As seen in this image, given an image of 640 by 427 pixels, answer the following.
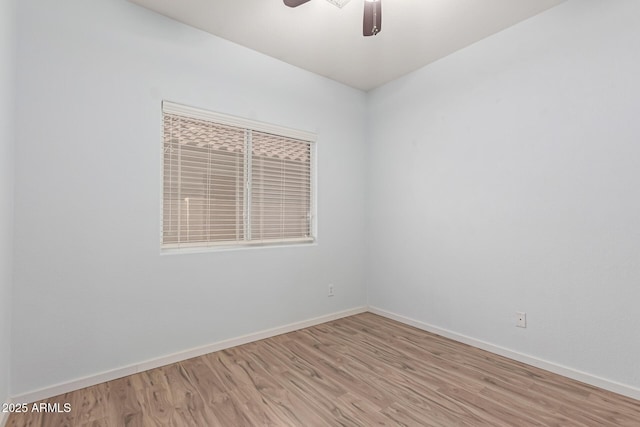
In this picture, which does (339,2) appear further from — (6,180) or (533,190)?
(6,180)

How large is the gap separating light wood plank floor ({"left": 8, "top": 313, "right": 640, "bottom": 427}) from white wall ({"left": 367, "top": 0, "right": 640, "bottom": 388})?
0.39m

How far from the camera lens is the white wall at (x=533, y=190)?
2.00m

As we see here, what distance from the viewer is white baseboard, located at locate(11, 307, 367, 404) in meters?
1.92

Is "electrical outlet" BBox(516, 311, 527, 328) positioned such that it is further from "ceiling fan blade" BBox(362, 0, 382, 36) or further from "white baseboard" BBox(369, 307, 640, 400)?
"ceiling fan blade" BBox(362, 0, 382, 36)

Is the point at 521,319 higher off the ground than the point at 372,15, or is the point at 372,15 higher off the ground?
the point at 372,15

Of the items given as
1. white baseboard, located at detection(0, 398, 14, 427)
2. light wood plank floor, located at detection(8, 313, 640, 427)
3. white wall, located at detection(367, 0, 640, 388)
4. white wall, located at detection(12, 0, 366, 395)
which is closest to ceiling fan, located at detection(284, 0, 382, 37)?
white wall, located at detection(12, 0, 366, 395)

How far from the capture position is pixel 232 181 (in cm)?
281

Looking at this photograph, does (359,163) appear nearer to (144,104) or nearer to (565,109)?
(565,109)

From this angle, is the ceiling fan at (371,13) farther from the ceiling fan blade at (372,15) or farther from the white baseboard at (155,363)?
the white baseboard at (155,363)

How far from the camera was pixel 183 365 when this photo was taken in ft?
7.73

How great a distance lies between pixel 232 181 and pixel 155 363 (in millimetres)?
1558

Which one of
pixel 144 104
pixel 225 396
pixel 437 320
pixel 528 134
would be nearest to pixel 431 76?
pixel 528 134

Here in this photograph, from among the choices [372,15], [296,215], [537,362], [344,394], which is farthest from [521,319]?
[372,15]

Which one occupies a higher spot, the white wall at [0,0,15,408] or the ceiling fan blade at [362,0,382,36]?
the ceiling fan blade at [362,0,382,36]
